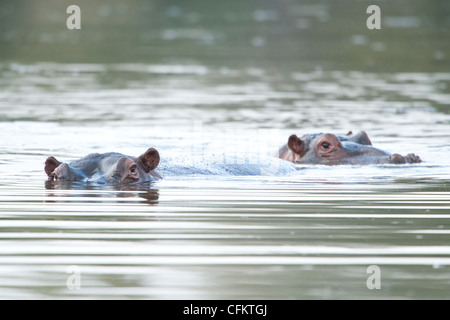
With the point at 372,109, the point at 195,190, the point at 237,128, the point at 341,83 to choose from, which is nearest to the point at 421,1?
the point at 341,83

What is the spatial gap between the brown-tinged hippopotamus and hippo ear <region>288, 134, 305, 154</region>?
3.44 m

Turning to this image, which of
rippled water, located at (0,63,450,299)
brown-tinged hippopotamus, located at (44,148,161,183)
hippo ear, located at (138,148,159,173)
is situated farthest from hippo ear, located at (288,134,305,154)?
brown-tinged hippopotamus, located at (44,148,161,183)

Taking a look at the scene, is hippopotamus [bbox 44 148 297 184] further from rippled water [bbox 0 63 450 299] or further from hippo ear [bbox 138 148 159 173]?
rippled water [bbox 0 63 450 299]

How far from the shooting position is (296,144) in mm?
16328

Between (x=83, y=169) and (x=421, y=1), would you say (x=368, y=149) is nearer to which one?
(x=83, y=169)

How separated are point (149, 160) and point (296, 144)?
11.8 feet

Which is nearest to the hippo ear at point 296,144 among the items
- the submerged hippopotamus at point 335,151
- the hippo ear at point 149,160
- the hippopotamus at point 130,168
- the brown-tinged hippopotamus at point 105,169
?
the submerged hippopotamus at point 335,151

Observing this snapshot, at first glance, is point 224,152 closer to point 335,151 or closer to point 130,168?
point 335,151

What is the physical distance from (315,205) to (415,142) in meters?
7.09

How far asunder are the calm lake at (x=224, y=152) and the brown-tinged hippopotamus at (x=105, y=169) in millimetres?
160

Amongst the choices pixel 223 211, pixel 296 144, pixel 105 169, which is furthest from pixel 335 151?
pixel 223 211

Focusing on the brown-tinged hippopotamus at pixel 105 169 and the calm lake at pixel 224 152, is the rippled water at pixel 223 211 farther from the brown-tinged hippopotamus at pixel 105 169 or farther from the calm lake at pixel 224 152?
the brown-tinged hippopotamus at pixel 105 169

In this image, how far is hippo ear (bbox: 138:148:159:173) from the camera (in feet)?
43.0

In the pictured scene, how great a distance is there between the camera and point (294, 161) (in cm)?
1630
